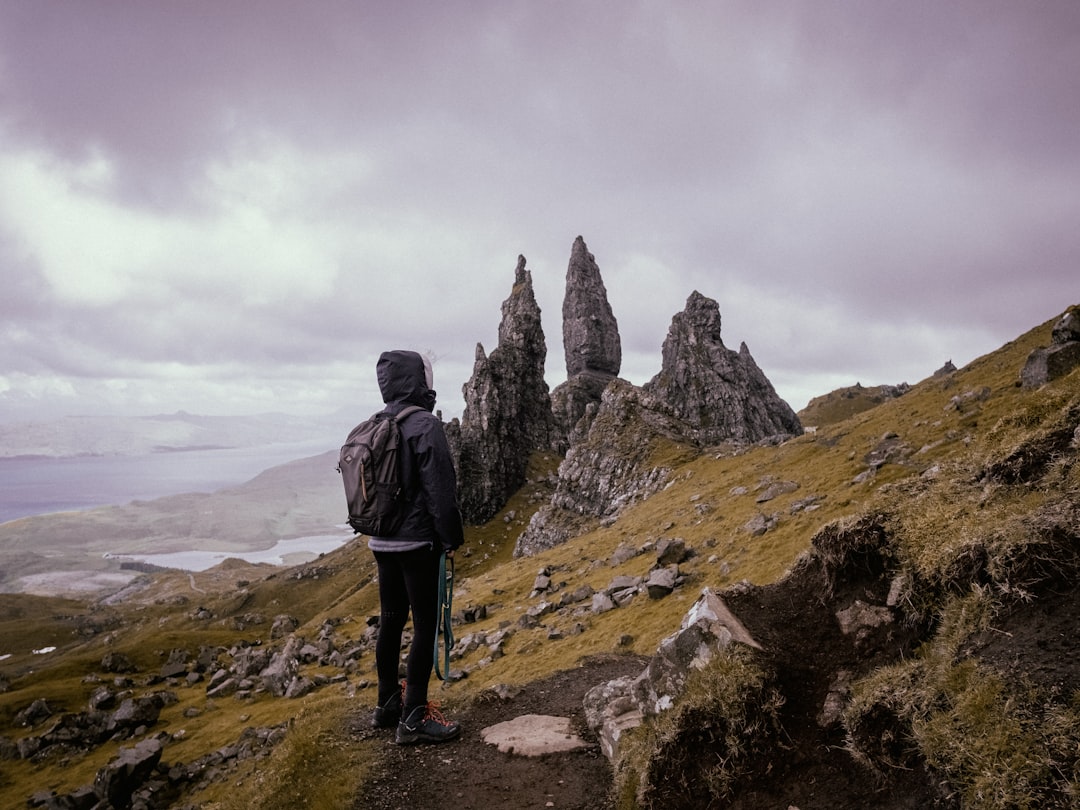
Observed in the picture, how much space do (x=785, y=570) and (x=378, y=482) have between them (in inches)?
317

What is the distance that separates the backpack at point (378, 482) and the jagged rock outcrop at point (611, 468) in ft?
185

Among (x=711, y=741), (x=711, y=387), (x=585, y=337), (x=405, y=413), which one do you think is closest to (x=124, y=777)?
(x=405, y=413)

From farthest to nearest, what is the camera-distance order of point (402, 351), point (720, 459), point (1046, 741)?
point (720, 459) → point (402, 351) → point (1046, 741)

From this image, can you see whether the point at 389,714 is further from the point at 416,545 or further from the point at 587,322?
the point at 587,322

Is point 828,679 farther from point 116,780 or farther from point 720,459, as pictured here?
point 720,459

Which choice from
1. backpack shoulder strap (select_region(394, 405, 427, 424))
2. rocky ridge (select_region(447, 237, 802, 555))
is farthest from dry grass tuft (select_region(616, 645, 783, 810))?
rocky ridge (select_region(447, 237, 802, 555))

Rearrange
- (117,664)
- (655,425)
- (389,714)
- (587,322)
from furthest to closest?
(587,322) → (655,425) → (117,664) → (389,714)

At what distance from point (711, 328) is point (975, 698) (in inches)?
5171

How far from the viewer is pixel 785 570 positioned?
1045cm

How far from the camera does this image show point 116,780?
2458cm

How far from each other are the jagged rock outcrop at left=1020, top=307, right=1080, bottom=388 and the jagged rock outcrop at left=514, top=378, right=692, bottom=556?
38.3 metres

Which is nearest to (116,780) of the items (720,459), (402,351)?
(402,351)

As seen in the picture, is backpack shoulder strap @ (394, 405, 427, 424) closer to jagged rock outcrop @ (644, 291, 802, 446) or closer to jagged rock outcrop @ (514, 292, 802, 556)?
jagged rock outcrop @ (514, 292, 802, 556)

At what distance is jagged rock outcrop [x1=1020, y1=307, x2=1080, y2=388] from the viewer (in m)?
25.9
